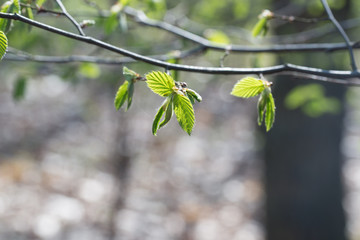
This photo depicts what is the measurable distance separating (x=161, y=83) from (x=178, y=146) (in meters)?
6.27

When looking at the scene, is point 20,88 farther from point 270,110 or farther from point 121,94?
point 270,110

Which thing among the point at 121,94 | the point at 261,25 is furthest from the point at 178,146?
the point at 121,94

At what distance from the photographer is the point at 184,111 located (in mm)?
746

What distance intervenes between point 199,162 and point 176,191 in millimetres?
1105

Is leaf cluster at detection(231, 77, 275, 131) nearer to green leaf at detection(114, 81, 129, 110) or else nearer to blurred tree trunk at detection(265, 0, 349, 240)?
green leaf at detection(114, 81, 129, 110)

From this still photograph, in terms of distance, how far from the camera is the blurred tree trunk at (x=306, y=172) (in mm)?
3303

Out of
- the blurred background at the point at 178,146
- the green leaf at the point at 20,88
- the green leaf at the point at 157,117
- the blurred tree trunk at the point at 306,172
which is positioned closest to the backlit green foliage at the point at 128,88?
the green leaf at the point at 157,117

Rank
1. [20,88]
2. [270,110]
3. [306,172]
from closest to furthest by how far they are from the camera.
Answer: [270,110] < [20,88] < [306,172]

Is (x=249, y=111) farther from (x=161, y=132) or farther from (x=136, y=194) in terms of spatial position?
(x=136, y=194)

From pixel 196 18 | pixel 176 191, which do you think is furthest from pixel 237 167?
pixel 196 18

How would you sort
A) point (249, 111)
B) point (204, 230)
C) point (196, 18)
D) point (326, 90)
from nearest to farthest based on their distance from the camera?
point (196, 18)
point (326, 90)
point (204, 230)
point (249, 111)

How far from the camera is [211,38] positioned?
74.5 inches

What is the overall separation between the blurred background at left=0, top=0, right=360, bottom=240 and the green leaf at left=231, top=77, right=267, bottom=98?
0.57 metres

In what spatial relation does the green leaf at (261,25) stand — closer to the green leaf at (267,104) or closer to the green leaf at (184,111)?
the green leaf at (267,104)
